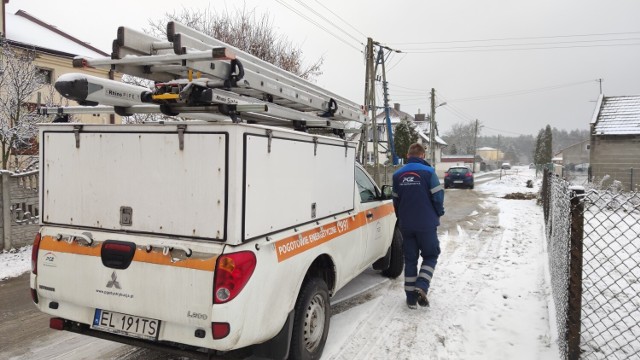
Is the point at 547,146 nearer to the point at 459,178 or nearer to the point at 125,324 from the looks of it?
the point at 459,178

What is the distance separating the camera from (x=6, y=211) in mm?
7336

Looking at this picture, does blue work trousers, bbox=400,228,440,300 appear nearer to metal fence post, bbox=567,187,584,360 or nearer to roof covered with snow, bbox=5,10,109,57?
metal fence post, bbox=567,187,584,360

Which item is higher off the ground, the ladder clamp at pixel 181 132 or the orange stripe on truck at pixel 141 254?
the ladder clamp at pixel 181 132

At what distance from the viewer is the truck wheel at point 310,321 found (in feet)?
11.1

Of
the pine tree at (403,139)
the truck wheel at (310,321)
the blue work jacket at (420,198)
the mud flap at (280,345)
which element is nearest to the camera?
the mud flap at (280,345)

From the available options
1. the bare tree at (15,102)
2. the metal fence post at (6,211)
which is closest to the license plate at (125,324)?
the metal fence post at (6,211)

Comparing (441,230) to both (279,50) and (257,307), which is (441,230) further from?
(279,50)

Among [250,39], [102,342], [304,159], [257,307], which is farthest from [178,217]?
[250,39]

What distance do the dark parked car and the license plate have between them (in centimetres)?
2459

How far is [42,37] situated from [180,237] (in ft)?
83.6

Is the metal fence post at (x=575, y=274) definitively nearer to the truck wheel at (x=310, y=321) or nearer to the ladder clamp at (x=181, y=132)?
the truck wheel at (x=310, y=321)

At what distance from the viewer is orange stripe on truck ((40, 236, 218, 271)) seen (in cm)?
268

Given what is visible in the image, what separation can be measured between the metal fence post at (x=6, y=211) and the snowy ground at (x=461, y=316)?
0.26 meters

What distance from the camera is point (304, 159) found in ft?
11.8
